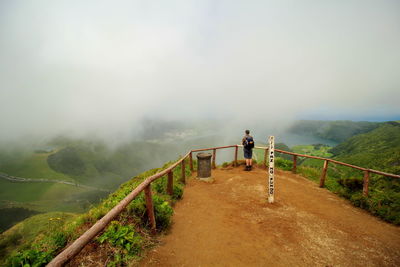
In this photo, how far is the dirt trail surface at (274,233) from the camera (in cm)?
366

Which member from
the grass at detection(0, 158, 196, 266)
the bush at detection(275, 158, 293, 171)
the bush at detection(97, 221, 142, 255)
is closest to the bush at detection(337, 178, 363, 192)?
the bush at detection(275, 158, 293, 171)

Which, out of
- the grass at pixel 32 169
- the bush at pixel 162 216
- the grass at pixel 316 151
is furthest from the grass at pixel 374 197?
the grass at pixel 32 169

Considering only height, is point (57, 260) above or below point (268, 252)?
above

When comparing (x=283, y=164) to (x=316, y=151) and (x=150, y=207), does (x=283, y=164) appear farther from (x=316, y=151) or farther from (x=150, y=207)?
(x=316, y=151)

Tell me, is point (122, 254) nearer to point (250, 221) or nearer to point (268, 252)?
point (268, 252)

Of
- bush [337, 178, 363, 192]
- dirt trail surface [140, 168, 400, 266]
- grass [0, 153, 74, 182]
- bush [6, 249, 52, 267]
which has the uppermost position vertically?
bush [6, 249, 52, 267]

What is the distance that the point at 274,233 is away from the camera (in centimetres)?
455

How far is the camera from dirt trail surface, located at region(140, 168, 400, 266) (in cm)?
366

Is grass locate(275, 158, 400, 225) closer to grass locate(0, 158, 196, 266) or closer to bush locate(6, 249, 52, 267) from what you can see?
grass locate(0, 158, 196, 266)

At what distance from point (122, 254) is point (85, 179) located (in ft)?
656

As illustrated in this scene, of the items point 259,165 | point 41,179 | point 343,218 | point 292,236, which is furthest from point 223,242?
point 41,179

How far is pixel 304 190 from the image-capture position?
748 centimetres

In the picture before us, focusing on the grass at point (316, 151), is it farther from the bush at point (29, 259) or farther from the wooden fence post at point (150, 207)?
the bush at point (29, 259)

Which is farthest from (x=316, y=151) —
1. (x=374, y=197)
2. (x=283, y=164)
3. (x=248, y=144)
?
(x=374, y=197)
